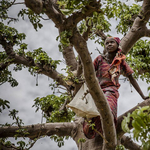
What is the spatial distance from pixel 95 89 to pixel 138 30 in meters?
2.23

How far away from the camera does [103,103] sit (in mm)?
3094

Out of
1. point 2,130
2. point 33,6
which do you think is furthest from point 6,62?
point 33,6

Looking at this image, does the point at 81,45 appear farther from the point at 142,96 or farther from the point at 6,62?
the point at 6,62

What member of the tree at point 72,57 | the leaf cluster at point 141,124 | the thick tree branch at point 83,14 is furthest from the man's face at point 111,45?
the leaf cluster at point 141,124

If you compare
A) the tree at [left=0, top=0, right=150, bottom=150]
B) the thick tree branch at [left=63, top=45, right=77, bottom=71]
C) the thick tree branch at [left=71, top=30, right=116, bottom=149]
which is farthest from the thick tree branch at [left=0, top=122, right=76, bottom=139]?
the thick tree branch at [left=63, top=45, right=77, bottom=71]

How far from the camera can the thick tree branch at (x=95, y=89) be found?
268 centimetres

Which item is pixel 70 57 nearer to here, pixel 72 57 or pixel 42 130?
pixel 72 57

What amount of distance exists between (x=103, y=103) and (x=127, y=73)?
119cm

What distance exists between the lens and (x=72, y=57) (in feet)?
17.5

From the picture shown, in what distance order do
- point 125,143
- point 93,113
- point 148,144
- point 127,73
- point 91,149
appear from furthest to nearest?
point 125,143 < point 127,73 < point 91,149 < point 93,113 < point 148,144

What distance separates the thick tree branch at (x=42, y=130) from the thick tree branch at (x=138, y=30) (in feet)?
5.69

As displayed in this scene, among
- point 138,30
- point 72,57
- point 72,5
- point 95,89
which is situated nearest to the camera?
point 72,5

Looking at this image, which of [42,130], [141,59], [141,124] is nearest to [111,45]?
[42,130]

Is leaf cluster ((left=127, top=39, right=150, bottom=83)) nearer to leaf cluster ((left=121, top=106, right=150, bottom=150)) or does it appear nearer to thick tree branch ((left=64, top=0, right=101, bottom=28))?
thick tree branch ((left=64, top=0, right=101, bottom=28))
